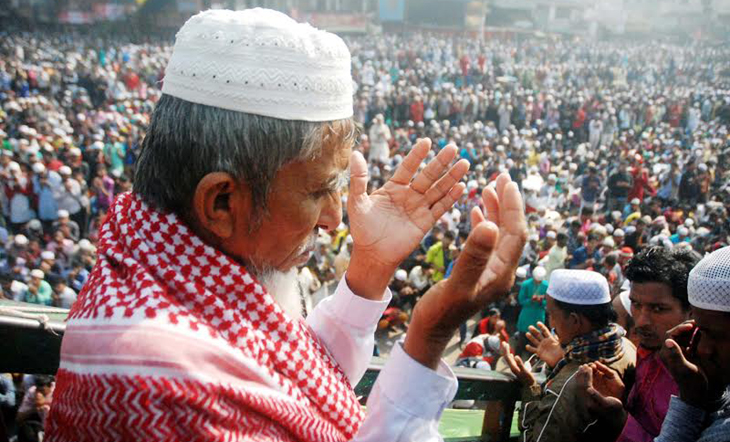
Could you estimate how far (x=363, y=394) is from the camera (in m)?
1.58

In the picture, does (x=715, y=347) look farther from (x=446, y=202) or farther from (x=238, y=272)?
(x=238, y=272)

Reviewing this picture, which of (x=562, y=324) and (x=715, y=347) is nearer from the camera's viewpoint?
(x=715, y=347)

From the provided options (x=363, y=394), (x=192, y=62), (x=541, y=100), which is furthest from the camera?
(x=541, y=100)

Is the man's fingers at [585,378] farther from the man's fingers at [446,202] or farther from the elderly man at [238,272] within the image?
the elderly man at [238,272]

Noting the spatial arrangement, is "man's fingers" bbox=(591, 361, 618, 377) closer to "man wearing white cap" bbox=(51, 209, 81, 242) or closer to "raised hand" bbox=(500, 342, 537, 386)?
"raised hand" bbox=(500, 342, 537, 386)

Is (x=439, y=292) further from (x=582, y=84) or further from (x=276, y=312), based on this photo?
(x=582, y=84)

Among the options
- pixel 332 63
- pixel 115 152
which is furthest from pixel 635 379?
pixel 115 152

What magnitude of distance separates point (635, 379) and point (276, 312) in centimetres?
159

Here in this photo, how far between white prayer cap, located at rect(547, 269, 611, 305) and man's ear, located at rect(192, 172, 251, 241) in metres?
1.68

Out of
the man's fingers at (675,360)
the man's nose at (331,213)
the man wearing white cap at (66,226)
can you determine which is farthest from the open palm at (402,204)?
the man wearing white cap at (66,226)

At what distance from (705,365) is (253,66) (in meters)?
1.25

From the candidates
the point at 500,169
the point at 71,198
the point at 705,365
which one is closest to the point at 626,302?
the point at 705,365

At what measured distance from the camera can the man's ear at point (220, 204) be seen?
994mm

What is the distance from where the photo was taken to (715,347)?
1.41m
